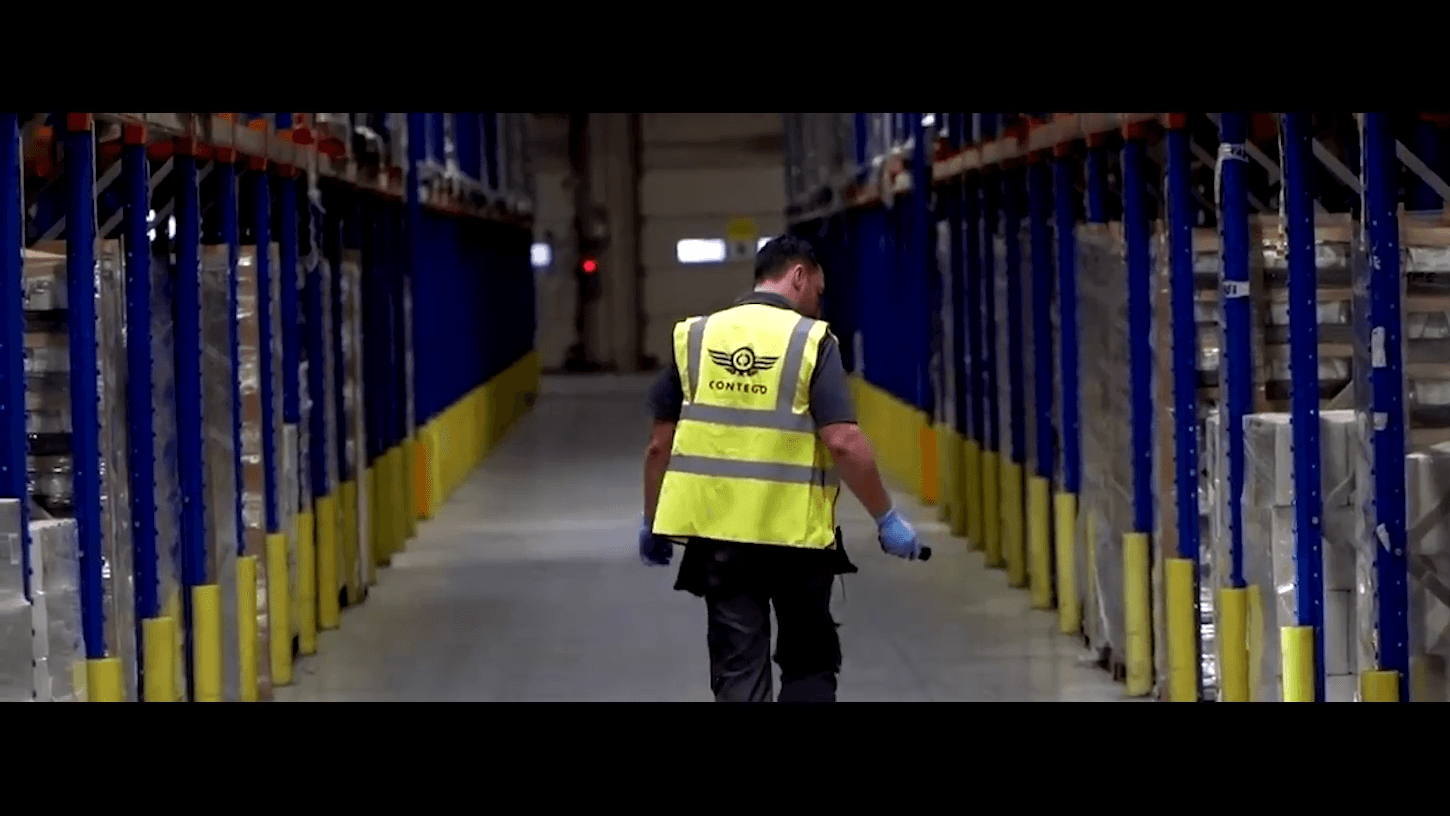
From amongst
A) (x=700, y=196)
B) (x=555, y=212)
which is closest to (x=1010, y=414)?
(x=700, y=196)

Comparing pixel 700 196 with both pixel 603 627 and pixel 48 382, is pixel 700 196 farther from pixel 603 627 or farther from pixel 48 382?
pixel 48 382

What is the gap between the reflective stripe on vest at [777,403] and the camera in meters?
7.25

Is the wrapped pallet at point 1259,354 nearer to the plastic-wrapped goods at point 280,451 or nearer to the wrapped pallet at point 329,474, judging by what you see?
the plastic-wrapped goods at point 280,451

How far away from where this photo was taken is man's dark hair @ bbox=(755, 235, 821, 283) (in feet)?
24.3

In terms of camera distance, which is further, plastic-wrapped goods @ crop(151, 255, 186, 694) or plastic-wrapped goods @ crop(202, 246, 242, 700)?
plastic-wrapped goods @ crop(202, 246, 242, 700)

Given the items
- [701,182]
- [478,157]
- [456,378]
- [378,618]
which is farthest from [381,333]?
[701,182]

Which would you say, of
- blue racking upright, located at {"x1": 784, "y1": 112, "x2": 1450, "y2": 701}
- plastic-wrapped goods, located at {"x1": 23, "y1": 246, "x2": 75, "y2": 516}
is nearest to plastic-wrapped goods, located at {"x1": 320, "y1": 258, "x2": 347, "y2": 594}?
blue racking upright, located at {"x1": 784, "y1": 112, "x2": 1450, "y2": 701}

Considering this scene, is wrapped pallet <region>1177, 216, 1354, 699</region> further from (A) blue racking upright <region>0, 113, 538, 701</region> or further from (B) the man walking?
(A) blue racking upright <region>0, 113, 538, 701</region>

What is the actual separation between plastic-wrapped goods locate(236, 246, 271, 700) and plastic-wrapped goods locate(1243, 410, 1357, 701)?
417cm

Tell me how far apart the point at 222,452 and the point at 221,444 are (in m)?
0.04

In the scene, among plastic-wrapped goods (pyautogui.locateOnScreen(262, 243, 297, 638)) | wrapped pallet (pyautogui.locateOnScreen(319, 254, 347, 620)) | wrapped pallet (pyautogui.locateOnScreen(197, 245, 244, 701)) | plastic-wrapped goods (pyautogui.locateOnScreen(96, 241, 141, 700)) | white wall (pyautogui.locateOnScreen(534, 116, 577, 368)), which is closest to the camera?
plastic-wrapped goods (pyautogui.locateOnScreen(96, 241, 141, 700))

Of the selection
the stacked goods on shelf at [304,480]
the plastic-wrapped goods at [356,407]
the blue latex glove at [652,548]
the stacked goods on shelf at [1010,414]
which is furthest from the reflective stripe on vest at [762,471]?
the plastic-wrapped goods at [356,407]

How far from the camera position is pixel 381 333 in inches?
650

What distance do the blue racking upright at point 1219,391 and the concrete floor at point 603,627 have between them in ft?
1.19
